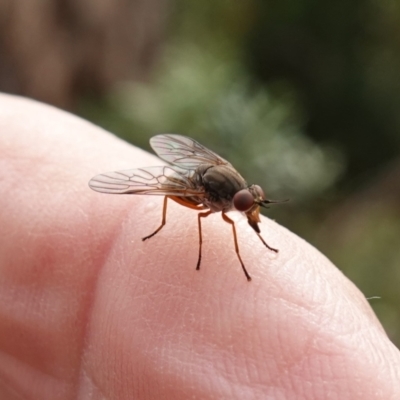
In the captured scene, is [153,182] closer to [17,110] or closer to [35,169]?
[35,169]

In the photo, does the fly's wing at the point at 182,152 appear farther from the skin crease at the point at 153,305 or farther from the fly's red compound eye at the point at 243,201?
the fly's red compound eye at the point at 243,201

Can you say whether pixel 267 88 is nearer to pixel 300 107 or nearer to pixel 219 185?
pixel 300 107

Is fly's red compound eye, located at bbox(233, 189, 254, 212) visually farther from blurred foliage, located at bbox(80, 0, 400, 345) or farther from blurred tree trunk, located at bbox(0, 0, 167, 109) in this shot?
blurred tree trunk, located at bbox(0, 0, 167, 109)

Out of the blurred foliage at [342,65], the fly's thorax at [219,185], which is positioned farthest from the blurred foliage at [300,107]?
the fly's thorax at [219,185]

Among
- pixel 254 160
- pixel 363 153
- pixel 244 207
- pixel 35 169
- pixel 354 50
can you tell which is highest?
pixel 354 50

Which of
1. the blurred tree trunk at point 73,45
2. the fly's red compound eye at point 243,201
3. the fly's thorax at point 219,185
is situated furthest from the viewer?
the blurred tree trunk at point 73,45

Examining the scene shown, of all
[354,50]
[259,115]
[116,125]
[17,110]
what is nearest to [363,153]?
[354,50]
